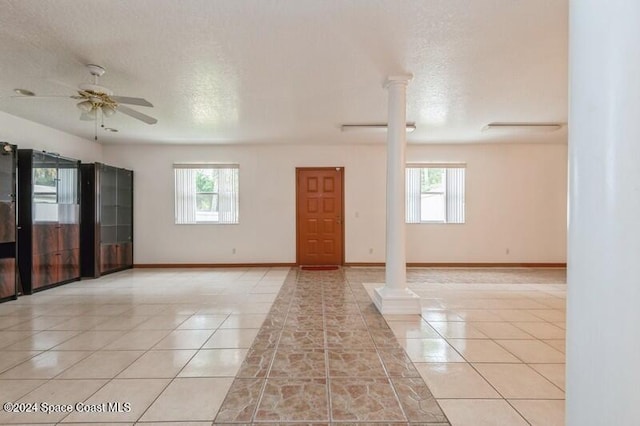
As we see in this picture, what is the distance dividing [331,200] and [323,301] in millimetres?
2943

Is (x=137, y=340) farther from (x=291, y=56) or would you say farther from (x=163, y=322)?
(x=291, y=56)

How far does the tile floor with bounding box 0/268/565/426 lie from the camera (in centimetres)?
174

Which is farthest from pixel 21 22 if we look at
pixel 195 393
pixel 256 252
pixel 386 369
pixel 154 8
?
pixel 256 252

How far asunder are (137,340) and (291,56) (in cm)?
295

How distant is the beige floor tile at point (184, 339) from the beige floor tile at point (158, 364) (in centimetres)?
10

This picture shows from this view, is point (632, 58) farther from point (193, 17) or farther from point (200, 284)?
point (200, 284)

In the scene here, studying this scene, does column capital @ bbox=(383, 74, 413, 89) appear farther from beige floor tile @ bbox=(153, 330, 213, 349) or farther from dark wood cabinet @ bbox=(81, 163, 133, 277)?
dark wood cabinet @ bbox=(81, 163, 133, 277)

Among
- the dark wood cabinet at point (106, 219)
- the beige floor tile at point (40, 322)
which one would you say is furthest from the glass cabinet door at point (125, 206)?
the beige floor tile at point (40, 322)

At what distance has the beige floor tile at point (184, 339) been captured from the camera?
2.58m

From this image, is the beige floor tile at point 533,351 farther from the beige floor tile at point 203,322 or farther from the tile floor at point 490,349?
the beige floor tile at point 203,322

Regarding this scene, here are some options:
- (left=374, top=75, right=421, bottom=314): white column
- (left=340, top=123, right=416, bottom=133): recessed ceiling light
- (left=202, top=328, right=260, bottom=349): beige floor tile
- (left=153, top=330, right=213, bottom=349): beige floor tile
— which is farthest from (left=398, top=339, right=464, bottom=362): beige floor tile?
(left=340, top=123, right=416, bottom=133): recessed ceiling light

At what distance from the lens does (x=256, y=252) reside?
650 cm

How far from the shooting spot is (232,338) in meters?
2.74

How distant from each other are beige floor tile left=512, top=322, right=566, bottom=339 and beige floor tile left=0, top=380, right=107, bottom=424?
140 inches
